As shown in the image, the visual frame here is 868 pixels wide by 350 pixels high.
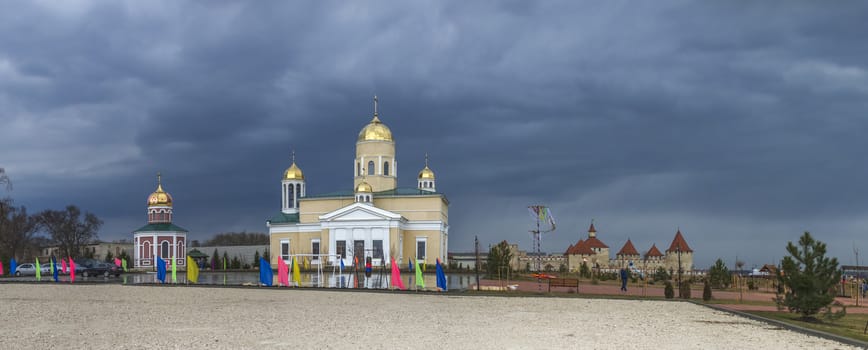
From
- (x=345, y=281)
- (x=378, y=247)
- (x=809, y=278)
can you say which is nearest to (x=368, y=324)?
(x=809, y=278)

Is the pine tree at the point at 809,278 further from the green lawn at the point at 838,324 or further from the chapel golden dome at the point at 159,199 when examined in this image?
the chapel golden dome at the point at 159,199

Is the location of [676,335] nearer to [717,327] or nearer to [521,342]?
[717,327]

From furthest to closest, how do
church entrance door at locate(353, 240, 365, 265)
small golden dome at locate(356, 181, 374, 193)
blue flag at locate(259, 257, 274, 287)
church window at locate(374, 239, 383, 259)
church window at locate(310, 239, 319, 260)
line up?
1. church window at locate(310, 239, 319, 260)
2. small golden dome at locate(356, 181, 374, 193)
3. church entrance door at locate(353, 240, 365, 265)
4. church window at locate(374, 239, 383, 259)
5. blue flag at locate(259, 257, 274, 287)

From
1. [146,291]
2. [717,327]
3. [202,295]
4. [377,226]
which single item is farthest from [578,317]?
[377,226]

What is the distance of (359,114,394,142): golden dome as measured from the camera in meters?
71.5

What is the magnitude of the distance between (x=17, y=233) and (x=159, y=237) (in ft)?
45.1

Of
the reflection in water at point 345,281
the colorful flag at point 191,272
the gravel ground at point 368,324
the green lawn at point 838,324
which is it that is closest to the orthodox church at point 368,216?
the reflection in water at point 345,281

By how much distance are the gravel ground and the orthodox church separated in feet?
116

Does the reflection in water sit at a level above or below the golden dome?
below

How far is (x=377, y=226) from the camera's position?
63.1 meters

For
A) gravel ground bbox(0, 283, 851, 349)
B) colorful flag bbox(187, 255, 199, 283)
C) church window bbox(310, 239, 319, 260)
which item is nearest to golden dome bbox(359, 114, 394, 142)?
church window bbox(310, 239, 319, 260)

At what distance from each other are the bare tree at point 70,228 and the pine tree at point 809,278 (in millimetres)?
80119

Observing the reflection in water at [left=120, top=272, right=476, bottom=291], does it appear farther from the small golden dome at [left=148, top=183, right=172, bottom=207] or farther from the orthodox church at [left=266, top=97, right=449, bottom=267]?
the small golden dome at [left=148, top=183, right=172, bottom=207]

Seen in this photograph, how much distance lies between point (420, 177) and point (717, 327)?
59.5 metres
